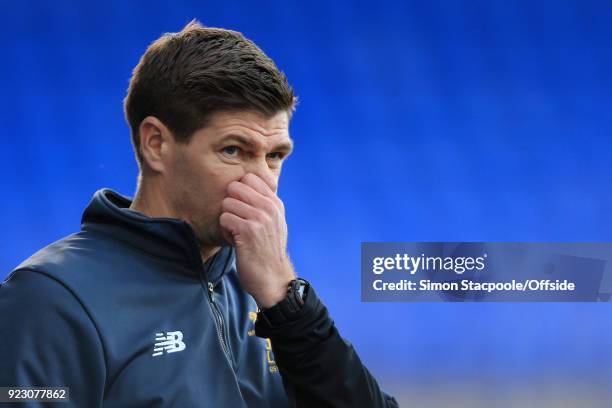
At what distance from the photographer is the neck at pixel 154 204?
2.11 meters

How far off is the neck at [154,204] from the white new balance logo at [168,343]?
0.29 m

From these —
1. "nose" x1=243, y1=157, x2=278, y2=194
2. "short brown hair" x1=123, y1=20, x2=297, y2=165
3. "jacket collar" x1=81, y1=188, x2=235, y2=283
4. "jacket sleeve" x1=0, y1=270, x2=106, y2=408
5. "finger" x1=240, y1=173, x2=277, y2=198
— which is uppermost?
"short brown hair" x1=123, y1=20, x2=297, y2=165

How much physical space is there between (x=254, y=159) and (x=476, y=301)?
10.3ft

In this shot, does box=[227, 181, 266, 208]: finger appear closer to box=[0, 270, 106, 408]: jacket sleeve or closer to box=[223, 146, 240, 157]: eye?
box=[223, 146, 240, 157]: eye

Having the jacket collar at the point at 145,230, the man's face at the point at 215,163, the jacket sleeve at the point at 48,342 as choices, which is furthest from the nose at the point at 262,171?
the jacket sleeve at the point at 48,342

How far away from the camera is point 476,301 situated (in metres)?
4.88

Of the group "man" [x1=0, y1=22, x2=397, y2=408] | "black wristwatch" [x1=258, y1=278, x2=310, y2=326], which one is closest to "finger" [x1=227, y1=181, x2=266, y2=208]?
A: "man" [x1=0, y1=22, x2=397, y2=408]

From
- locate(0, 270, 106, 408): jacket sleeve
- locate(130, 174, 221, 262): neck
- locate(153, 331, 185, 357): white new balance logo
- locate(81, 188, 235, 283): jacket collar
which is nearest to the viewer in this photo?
locate(0, 270, 106, 408): jacket sleeve

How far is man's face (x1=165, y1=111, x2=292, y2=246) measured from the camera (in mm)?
2039

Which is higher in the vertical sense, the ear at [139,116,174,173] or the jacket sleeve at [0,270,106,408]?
the ear at [139,116,174,173]

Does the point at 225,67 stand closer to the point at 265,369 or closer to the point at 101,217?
the point at 101,217

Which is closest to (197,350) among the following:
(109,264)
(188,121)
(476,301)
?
(109,264)

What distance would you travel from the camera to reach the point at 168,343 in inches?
74.7

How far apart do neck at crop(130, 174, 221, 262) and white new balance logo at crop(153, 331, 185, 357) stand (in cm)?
29
